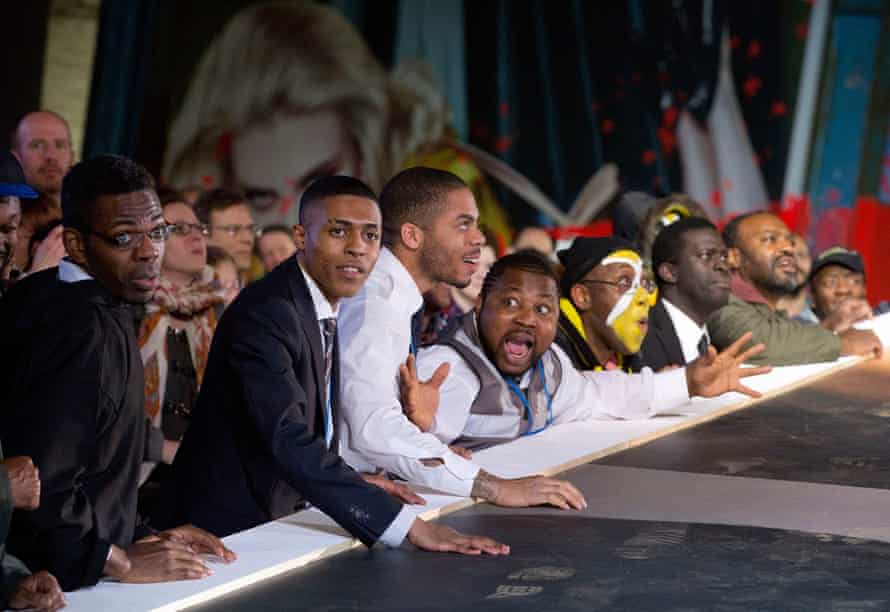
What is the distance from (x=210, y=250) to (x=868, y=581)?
3.44 metres

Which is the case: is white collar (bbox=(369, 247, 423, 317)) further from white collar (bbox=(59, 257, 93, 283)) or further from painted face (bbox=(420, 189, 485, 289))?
white collar (bbox=(59, 257, 93, 283))

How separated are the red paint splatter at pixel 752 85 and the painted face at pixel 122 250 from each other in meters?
7.69

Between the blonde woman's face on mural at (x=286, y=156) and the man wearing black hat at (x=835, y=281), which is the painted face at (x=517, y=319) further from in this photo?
the blonde woman's face on mural at (x=286, y=156)

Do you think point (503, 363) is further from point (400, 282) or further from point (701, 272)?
point (701, 272)

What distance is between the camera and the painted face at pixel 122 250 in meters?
2.21

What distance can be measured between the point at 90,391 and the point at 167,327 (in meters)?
2.14

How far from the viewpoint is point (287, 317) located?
257cm

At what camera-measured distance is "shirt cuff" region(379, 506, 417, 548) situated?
7.42 ft

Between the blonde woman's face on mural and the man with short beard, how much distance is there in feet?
19.3

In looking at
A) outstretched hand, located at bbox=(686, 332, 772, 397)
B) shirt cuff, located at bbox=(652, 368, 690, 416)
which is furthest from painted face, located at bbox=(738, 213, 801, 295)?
shirt cuff, located at bbox=(652, 368, 690, 416)

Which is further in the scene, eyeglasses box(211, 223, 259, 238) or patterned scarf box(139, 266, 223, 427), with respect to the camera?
eyeglasses box(211, 223, 259, 238)

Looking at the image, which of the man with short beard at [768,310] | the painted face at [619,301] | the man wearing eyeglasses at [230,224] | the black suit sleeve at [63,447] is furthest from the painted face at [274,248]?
the black suit sleeve at [63,447]

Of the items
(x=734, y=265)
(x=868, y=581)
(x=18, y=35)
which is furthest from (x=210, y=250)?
(x=18, y=35)

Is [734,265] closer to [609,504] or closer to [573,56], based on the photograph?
[609,504]
